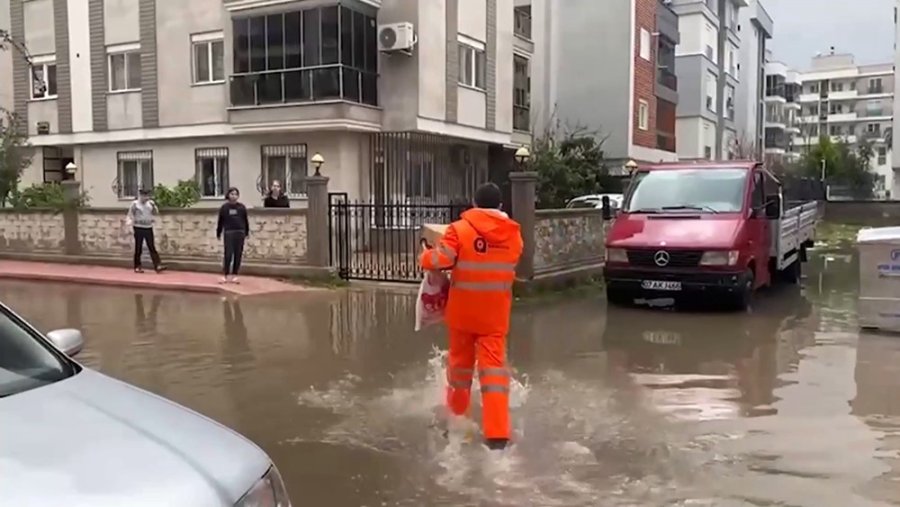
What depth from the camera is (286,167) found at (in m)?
23.1

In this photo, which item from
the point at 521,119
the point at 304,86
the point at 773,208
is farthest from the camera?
the point at 521,119

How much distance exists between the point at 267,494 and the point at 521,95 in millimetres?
28878

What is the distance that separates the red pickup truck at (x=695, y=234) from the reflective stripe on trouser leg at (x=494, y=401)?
6.32m

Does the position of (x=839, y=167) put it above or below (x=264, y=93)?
below

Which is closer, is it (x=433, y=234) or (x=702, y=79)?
(x=433, y=234)

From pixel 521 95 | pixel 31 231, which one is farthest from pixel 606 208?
pixel 521 95

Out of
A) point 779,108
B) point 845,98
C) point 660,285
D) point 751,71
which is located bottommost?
point 660,285

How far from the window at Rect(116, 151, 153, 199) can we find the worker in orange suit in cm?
2183

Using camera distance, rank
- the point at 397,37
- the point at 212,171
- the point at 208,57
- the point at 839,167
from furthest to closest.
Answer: the point at 839,167 < the point at 212,171 < the point at 208,57 < the point at 397,37

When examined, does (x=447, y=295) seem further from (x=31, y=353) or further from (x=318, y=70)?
(x=318, y=70)

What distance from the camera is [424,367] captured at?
333 inches

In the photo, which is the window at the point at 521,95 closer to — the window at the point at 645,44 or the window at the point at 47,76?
the window at the point at 645,44

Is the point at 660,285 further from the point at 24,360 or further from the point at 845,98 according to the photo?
the point at 845,98

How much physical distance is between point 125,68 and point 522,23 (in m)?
14.6
